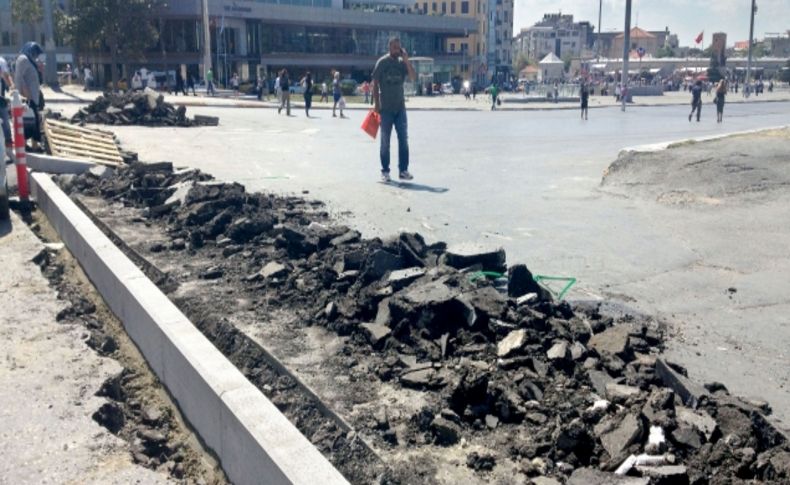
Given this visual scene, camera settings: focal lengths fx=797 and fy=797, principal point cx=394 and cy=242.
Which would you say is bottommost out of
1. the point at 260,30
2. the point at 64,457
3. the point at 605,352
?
the point at 64,457

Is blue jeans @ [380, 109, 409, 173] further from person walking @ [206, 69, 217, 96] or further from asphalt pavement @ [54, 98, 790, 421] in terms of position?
person walking @ [206, 69, 217, 96]

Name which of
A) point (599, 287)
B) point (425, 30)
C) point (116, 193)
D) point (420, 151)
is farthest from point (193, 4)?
point (599, 287)

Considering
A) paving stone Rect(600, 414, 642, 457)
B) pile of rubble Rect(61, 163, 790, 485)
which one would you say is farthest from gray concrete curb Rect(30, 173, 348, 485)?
paving stone Rect(600, 414, 642, 457)

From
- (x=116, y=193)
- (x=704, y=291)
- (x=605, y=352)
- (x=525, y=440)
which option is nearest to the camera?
(x=525, y=440)

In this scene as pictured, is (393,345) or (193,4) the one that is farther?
(193,4)

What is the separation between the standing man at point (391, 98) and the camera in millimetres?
12914

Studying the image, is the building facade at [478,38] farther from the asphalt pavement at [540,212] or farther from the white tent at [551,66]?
the asphalt pavement at [540,212]

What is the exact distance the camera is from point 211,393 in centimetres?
420

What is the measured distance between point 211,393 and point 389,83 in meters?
9.38

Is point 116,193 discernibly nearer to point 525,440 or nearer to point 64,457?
point 64,457

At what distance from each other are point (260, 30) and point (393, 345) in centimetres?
8420

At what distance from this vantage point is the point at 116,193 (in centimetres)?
1120

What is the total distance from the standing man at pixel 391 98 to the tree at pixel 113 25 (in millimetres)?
47425

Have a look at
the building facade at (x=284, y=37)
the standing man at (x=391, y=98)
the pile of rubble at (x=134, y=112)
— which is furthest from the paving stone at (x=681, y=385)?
the building facade at (x=284, y=37)
